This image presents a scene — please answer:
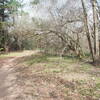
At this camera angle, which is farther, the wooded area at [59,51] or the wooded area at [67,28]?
the wooded area at [67,28]

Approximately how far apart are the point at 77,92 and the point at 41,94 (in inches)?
47.9

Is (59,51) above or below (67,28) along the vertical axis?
below

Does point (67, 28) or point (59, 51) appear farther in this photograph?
point (59, 51)

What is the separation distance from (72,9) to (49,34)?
2976 millimetres

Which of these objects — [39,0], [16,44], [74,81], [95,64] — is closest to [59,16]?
[39,0]

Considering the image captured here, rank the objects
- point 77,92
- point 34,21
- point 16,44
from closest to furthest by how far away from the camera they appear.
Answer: point 77,92
point 34,21
point 16,44

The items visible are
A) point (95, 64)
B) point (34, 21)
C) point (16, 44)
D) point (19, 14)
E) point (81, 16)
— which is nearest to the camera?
point (95, 64)

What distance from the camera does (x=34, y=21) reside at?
564 inches

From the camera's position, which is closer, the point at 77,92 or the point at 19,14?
the point at 77,92

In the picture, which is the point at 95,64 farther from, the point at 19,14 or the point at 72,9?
the point at 19,14

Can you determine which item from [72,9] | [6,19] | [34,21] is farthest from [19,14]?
[72,9]

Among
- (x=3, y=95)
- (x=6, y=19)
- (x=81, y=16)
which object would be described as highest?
(x=6, y=19)

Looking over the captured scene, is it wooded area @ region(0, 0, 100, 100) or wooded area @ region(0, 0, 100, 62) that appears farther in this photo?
wooded area @ region(0, 0, 100, 62)

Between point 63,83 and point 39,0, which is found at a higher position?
point 39,0
